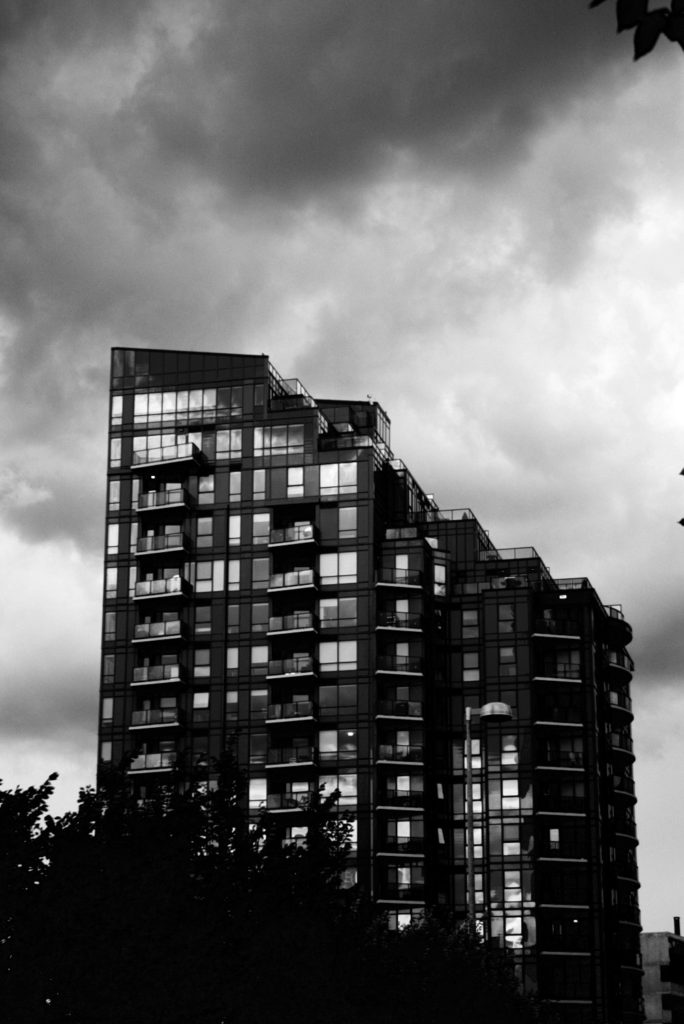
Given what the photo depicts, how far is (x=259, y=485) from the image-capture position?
111625mm

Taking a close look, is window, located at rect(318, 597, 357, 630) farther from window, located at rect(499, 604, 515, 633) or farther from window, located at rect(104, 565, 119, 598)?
window, located at rect(104, 565, 119, 598)

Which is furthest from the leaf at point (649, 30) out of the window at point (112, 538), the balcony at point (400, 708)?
the window at point (112, 538)

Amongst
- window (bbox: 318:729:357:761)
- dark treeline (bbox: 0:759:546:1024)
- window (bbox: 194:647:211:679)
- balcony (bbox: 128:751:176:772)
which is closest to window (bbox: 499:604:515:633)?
window (bbox: 318:729:357:761)

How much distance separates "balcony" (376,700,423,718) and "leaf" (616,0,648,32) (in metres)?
99.3

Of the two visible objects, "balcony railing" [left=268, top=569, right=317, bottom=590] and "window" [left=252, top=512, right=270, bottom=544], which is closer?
"balcony railing" [left=268, top=569, right=317, bottom=590]

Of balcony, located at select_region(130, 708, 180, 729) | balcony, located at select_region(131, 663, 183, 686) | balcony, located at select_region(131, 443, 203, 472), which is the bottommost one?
balcony, located at select_region(130, 708, 180, 729)

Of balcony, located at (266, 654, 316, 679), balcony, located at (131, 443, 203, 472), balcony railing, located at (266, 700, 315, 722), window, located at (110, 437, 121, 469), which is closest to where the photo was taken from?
balcony railing, located at (266, 700, 315, 722)

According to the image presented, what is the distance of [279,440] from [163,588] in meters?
13.2

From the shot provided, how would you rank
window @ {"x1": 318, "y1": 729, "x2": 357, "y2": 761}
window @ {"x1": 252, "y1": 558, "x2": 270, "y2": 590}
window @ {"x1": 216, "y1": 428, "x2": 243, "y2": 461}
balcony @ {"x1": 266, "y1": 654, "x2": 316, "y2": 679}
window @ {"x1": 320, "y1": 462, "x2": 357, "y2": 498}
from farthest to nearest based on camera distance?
window @ {"x1": 216, "y1": 428, "x2": 243, "y2": 461}, window @ {"x1": 320, "y1": 462, "x2": 357, "y2": 498}, window @ {"x1": 252, "y1": 558, "x2": 270, "y2": 590}, balcony @ {"x1": 266, "y1": 654, "x2": 316, "y2": 679}, window @ {"x1": 318, "y1": 729, "x2": 357, "y2": 761}

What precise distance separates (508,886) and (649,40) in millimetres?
101947

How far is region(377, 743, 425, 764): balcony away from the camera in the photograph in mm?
105812

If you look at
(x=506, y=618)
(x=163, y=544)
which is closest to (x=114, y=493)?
(x=163, y=544)

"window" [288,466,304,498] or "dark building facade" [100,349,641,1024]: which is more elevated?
"window" [288,466,304,498]

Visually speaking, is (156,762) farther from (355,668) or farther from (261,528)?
(261,528)
